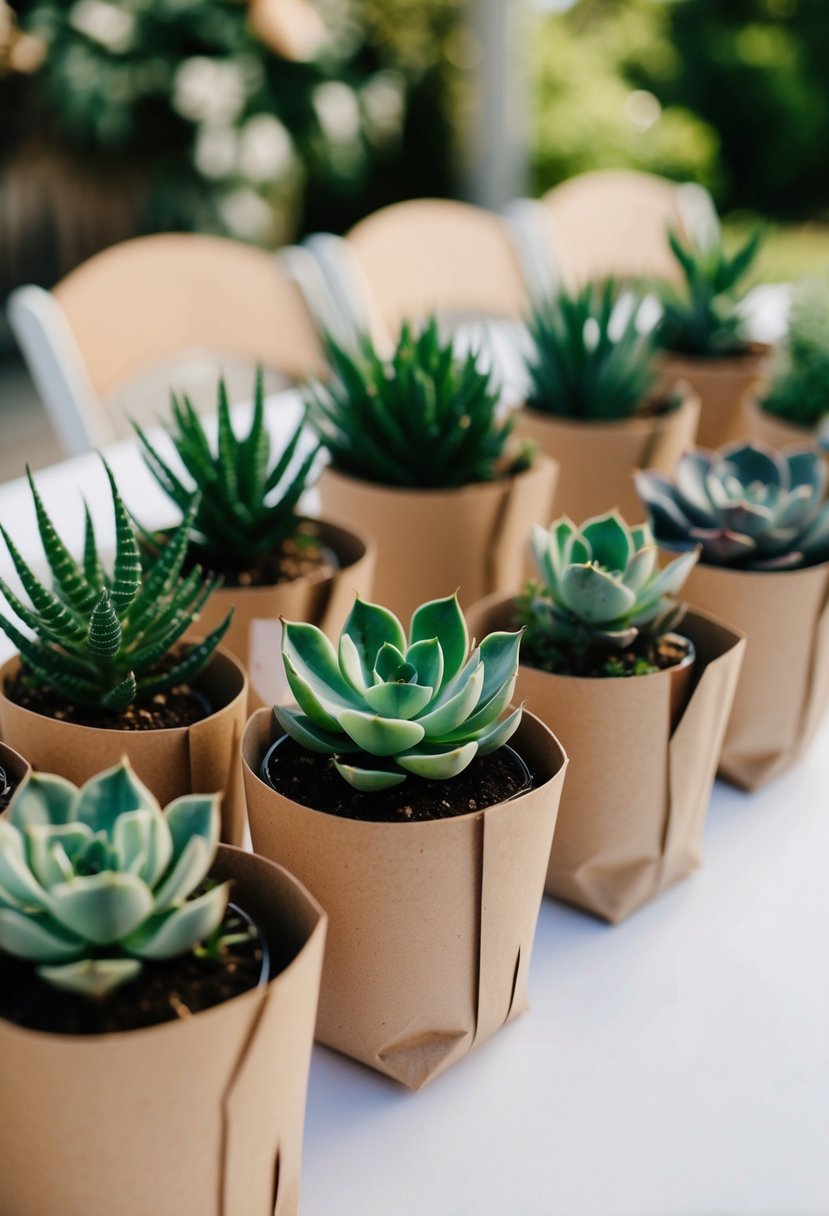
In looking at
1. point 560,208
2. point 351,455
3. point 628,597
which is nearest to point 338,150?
point 560,208

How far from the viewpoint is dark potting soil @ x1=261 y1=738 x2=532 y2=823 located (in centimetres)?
51

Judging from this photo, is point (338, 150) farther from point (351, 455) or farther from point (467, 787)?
point (467, 787)

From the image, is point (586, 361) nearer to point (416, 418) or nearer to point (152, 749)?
point (416, 418)

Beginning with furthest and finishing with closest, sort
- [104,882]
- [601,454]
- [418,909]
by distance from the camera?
1. [601,454]
2. [418,909]
3. [104,882]

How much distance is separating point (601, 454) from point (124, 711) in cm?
48

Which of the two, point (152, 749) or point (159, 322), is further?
point (159, 322)

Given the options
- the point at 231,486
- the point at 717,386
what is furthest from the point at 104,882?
the point at 717,386

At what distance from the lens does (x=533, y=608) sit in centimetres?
66

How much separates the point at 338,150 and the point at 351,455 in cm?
402

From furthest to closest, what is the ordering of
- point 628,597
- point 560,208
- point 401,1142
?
point 560,208 < point 628,597 < point 401,1142

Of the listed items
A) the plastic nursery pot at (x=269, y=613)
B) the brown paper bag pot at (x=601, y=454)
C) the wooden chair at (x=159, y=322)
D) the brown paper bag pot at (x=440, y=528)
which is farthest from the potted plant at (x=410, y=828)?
the wooden chair at (x=159, y=322)

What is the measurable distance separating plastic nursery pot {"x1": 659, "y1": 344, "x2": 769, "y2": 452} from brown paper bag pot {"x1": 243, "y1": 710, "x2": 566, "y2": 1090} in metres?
0.73

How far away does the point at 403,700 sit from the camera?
505 millimetres

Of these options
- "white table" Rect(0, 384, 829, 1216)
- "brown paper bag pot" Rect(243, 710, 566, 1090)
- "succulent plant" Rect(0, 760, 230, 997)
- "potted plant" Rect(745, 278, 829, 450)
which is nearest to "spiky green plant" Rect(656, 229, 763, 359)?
"potted plant" Rect(745, 278, 829, 450)
